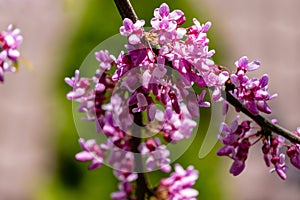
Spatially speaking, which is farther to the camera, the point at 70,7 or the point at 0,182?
the point at 0,182

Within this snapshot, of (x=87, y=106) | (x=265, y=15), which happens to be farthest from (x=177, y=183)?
(x=265, y=15)

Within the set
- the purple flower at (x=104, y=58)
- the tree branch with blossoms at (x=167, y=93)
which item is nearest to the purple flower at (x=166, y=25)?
the tree branch with blossoms at (x=167, y=93)

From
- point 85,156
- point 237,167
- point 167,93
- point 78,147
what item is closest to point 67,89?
point 78,147

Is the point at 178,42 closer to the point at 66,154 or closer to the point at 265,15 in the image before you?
the point at 66,154

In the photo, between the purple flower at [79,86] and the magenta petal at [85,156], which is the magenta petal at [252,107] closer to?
the purple flower at [79,86]

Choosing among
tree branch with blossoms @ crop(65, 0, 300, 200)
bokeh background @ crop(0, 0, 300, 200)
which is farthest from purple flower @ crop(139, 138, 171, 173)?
bokeh background @ crop(0, 0, 300, 200)

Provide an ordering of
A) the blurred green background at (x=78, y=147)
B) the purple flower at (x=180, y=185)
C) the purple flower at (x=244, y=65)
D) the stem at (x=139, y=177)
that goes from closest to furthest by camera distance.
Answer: the purple flower at (x=244, y=65) < the stem at (x=139, y=177) < the purple flower at (x=180, y=185) < the blurred green background at (x=78, y=147)

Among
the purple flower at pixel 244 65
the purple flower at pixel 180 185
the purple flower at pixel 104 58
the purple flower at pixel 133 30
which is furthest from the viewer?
the purple flower at pixel 180 185
